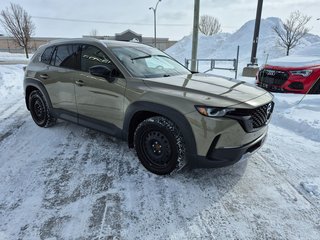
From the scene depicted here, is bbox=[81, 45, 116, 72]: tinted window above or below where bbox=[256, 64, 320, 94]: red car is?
above

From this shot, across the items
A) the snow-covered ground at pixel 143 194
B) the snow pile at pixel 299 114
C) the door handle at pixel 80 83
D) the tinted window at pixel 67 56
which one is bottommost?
the snow-covered ground at pixel 143 194

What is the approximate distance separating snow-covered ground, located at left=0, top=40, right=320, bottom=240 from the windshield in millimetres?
1285

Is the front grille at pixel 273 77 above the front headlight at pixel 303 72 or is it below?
below

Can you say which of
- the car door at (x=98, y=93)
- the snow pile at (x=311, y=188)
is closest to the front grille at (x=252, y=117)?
the snow pile at (x=311, y=188)

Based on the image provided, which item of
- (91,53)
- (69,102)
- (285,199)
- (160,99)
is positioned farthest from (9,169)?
(285,199)

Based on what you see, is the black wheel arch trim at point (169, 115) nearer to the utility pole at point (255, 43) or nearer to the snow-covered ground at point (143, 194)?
the snow-covered ground at point (143, 194)

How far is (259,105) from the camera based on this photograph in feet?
9.48

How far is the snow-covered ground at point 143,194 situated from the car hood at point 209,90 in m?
0.90

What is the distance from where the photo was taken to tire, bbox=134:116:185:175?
295 cm

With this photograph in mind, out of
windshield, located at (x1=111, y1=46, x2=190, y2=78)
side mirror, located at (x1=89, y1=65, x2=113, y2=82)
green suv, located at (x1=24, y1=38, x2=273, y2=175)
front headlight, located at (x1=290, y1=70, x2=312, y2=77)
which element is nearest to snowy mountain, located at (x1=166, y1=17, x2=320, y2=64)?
front headlight, located at (x1=290, y1=70, x2=312, y2=77)

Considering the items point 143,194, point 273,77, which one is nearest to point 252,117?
point 143,194

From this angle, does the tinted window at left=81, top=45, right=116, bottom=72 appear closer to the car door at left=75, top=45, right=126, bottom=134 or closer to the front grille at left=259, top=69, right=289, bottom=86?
the car door at left=75, top=45, right=126, bottom=134

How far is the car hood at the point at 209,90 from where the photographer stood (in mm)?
2797

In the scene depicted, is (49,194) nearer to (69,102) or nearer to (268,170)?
(69,102)
